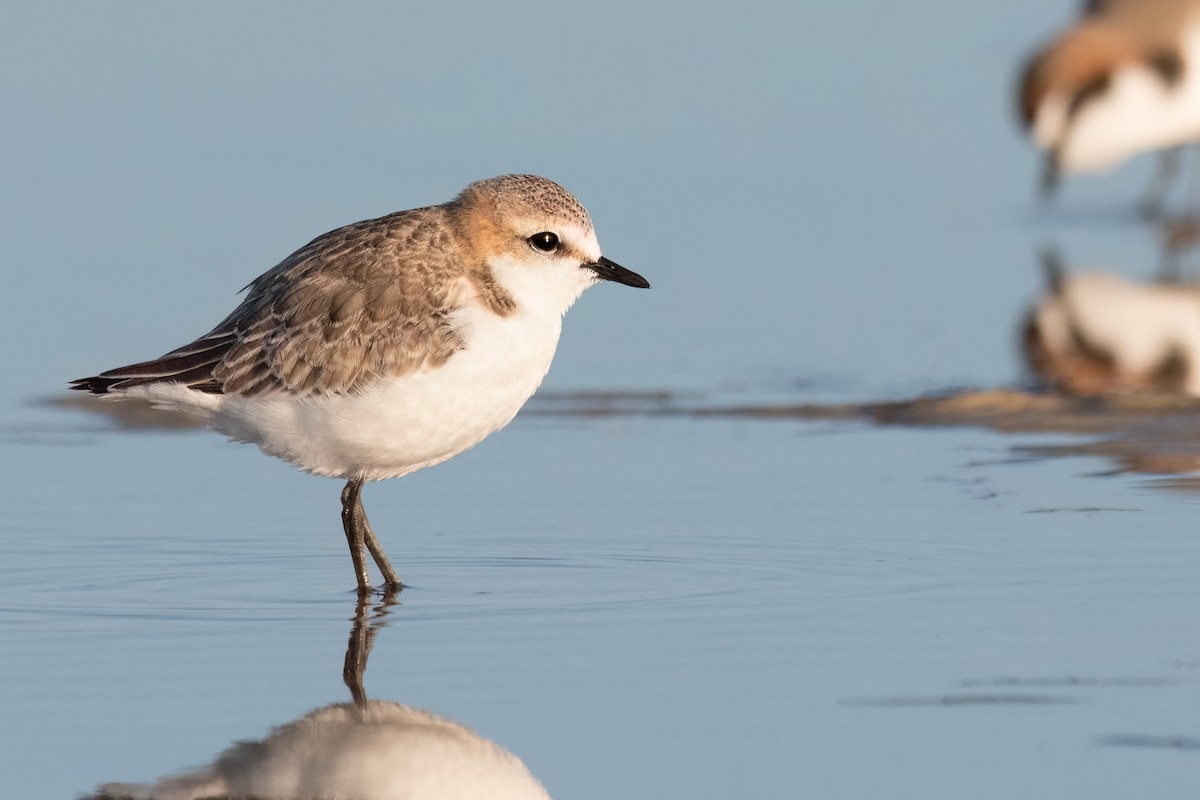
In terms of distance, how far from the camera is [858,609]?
5.73m

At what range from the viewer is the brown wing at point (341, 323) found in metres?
6.09

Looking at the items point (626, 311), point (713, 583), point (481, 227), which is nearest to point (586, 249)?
point (481, 227)

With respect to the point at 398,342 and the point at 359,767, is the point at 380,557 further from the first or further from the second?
the point at 359,767

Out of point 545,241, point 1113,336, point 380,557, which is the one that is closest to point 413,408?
point 380,557

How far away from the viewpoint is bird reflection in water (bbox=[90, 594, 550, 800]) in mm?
4281

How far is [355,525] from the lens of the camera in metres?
6.43

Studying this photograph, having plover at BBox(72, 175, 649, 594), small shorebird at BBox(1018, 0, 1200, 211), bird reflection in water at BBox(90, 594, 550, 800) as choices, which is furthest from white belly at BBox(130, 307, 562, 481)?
small shorebird at BBox(1018, 0, 1200, 211)

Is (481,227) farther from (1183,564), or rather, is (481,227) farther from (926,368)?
(926,368)

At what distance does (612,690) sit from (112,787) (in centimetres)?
130

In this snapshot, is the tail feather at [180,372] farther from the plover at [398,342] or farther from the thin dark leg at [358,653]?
the thin dark leg at [358,653]

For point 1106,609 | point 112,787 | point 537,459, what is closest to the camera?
point 112,787

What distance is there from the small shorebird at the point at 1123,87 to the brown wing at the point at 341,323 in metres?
9.99

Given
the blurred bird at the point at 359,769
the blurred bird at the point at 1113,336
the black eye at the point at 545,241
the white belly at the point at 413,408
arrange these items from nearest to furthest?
the blurred bird at the point at 359,769 < the white belly at the point at 413,408 < the black eye at the point at 545,241 < the blurred bird at the point at 1113,336

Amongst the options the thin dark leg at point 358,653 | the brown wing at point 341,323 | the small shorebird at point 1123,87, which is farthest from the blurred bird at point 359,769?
the small shorebird at point 1123,87
